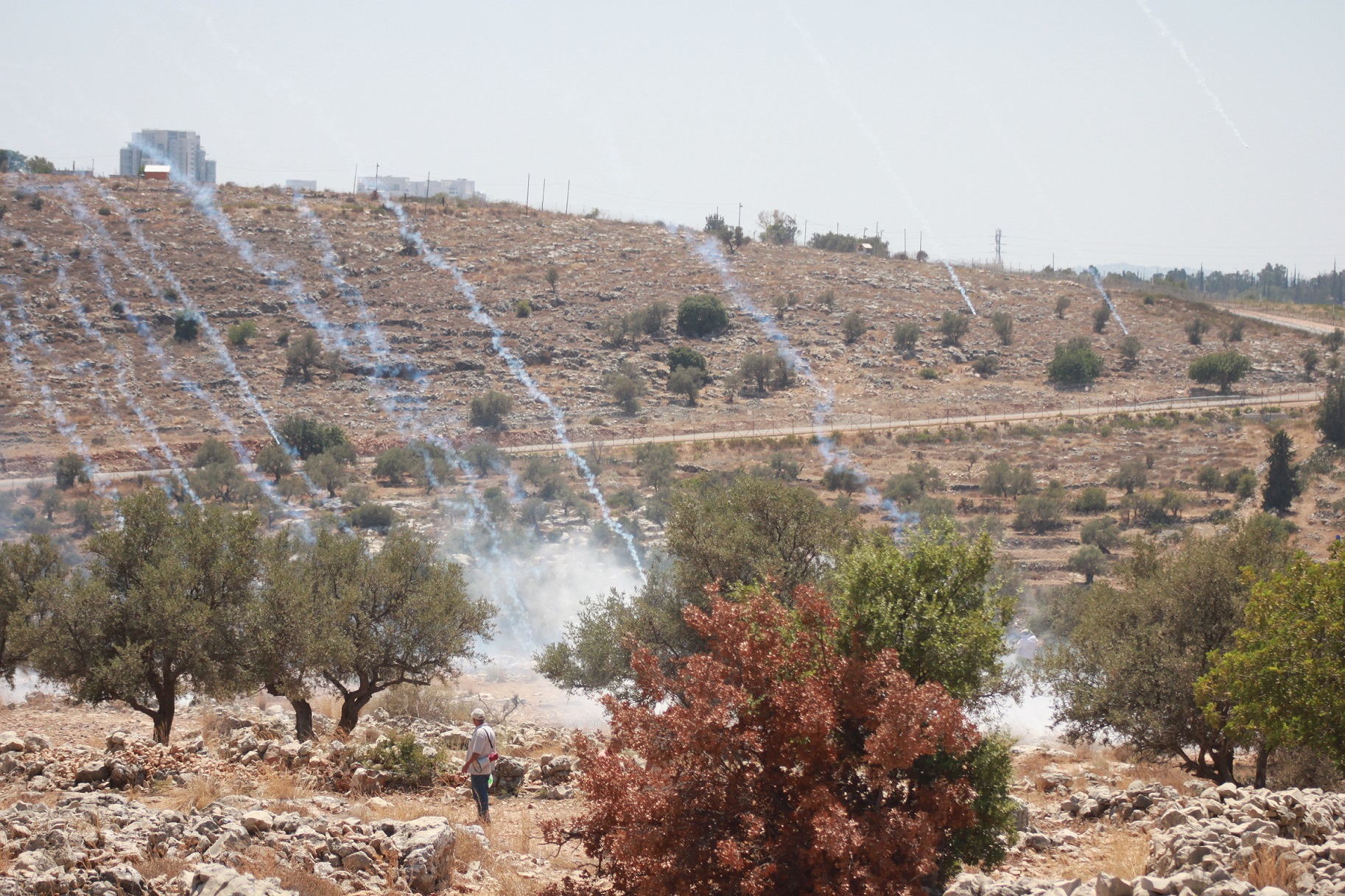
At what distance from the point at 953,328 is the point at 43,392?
60733mm

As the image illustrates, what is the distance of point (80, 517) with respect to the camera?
48031 millimetres

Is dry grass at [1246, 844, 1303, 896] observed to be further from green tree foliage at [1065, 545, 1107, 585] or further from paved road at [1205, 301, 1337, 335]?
paved road at [1205, 301, 1337, 335]

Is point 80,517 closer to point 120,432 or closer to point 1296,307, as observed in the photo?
point 120,432

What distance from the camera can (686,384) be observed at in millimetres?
71188

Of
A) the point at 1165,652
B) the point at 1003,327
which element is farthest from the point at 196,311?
the point at 1165,652

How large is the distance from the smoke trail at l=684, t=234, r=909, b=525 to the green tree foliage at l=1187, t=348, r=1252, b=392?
82.6 feet

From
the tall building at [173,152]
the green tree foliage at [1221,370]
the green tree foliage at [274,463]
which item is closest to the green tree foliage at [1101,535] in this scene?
the green tree foliage at [1221,370]

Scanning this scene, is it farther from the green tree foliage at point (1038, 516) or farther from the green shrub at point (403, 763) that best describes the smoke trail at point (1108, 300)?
the green shrub at point (403, 763)

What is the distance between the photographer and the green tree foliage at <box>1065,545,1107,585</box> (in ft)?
147

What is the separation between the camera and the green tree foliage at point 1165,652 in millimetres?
19516

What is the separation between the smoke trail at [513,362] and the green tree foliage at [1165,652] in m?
21.8

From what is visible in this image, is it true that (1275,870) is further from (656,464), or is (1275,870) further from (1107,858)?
(656,464)

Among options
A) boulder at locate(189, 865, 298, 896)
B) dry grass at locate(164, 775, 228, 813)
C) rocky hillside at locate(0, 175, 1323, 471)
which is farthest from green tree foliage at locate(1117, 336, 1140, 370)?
boulder at locate(189, 865, 298, 896)

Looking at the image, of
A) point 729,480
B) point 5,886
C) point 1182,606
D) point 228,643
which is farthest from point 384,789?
point 729,480
